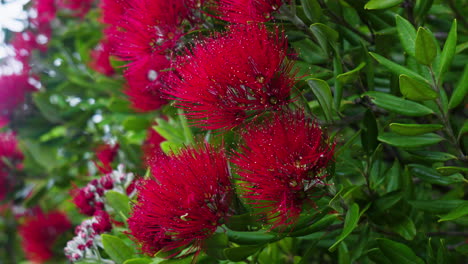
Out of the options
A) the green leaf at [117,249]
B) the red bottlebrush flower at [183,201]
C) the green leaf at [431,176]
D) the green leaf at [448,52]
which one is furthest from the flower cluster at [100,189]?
the green leaf at [448,52]

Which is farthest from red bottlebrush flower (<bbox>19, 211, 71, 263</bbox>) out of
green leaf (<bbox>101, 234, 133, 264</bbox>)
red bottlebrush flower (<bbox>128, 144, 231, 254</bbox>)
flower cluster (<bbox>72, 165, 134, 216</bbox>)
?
red bottlebrush flower (<bbox>128, 144, 231, 254</bbox>)

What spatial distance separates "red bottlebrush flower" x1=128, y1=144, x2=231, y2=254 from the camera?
0.88 m

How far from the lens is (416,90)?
87cm

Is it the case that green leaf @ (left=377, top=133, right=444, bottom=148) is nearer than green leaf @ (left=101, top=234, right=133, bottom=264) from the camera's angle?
Yes

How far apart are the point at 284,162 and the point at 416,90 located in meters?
0.30

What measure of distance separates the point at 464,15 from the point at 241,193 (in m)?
0.80

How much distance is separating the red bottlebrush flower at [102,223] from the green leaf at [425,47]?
92 cm

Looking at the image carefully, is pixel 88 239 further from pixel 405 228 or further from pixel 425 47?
pixel 425 47

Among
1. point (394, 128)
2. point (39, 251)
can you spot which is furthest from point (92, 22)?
point (394, 128)

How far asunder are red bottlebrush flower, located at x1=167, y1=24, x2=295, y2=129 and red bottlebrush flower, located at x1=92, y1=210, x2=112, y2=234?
525 millimetres

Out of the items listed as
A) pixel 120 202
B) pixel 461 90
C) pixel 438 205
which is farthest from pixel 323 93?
pixel 120 202

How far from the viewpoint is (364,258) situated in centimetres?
111

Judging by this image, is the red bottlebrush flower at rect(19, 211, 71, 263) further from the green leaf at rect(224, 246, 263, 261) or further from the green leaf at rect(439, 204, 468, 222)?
the green leaf at rect(439, 204, 468, 222)

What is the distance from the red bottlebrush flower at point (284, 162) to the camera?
0.84 m
